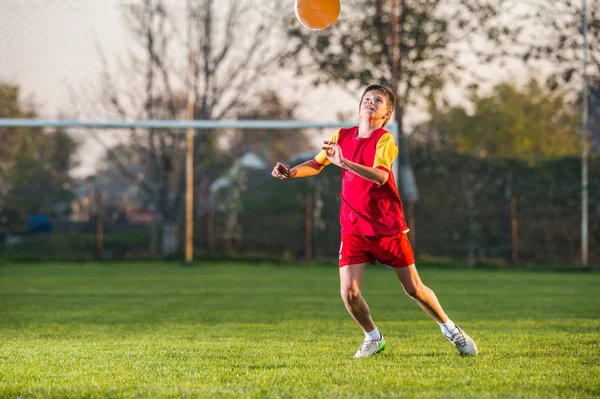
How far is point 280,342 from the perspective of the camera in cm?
659

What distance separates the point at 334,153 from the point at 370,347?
55.4 inches

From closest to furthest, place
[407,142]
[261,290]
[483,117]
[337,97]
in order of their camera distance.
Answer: [261,290]
[337,97]
[407,142]
[483,117]

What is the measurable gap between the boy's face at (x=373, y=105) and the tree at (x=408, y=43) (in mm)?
18099

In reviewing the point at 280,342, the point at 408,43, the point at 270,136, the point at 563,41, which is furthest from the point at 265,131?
the point at 280,342

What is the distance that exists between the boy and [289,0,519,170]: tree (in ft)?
59.5

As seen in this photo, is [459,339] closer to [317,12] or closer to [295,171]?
[295,171]

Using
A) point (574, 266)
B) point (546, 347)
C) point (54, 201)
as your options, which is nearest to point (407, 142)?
point (574, 266)

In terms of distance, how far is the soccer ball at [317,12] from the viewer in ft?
36.0

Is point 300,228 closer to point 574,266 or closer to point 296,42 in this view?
point 296,42

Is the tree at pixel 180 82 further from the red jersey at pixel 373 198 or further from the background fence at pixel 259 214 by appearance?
the red jersey at pixel 373 198

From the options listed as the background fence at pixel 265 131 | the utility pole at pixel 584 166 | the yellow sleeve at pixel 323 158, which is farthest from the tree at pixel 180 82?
the yellow sleeve at pixel 323 158

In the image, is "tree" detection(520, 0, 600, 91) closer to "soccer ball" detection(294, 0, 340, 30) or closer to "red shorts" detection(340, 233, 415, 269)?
"soccer ball" detection(294, 0, 340, 30)

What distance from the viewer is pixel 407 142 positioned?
1002 inches

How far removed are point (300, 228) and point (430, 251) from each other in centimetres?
361
